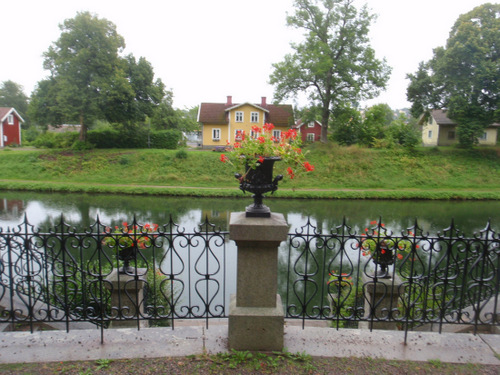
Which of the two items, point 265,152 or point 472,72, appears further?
point 472,72

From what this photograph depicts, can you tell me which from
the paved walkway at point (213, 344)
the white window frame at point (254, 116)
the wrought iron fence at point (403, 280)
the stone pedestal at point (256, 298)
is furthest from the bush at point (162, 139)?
the stone pedestal at point (256, 298)

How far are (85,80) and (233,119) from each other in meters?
14.4

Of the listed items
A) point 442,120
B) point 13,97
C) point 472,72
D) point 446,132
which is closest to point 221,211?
point 472,72

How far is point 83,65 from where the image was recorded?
93.8ft

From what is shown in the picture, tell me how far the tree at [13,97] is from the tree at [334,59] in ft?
162

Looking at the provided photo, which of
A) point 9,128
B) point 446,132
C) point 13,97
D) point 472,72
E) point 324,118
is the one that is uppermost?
point 13,97

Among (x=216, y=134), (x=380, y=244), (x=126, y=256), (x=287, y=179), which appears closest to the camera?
(x=380, y=244)

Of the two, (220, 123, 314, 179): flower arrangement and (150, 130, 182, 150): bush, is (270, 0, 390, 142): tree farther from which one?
(220, 123, 314, 179): flower arrangement

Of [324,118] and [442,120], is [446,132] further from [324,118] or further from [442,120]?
[324,118]

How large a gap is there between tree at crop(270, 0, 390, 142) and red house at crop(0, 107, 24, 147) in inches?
1184

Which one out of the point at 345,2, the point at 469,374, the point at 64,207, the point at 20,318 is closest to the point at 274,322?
the point at 469,374

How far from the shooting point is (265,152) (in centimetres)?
332

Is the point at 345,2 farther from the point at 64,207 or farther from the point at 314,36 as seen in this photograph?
the point at 64,207

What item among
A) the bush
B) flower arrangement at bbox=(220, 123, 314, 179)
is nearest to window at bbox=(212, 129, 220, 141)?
the bush
